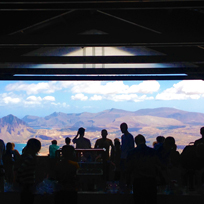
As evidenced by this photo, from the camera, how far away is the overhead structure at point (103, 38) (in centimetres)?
506

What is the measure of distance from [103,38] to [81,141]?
219 centimetres

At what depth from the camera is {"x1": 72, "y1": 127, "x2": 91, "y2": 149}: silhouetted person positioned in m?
6.29

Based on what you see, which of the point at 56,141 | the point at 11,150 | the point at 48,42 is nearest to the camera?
the point at 48,42

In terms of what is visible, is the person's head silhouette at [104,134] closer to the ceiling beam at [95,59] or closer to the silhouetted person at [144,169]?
the ceiling beam at [95,59]

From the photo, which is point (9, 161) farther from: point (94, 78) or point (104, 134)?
point (94, 78)

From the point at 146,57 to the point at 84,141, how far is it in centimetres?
235

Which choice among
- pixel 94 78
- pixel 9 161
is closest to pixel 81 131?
pixel 9 161

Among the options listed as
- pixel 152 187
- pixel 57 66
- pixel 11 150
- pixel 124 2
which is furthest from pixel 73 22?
pixel 152 187

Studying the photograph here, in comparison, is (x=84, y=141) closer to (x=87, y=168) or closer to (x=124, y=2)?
(x=87, y=168)

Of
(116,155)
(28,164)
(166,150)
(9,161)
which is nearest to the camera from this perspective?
(28,164)

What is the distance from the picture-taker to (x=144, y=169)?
344cm

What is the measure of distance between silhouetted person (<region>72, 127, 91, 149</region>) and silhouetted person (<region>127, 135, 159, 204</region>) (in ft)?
9.36

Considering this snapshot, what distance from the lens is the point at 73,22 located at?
8016 millimetres

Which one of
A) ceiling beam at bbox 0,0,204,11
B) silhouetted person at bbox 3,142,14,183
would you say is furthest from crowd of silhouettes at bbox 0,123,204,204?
ceiling beam at bbox 0,0,204,11
